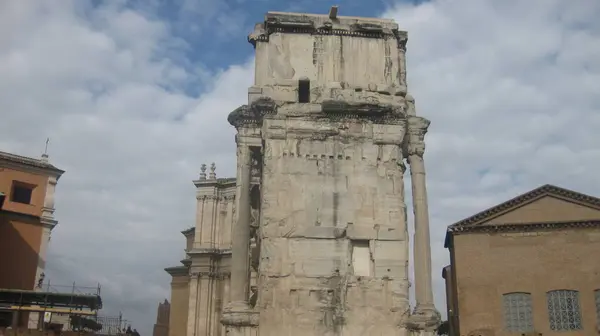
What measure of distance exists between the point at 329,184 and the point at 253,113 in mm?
2507

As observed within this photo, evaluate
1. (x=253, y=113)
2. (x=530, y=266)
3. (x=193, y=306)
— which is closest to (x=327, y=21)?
(x=253, y=113)

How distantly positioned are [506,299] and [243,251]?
60.0ft

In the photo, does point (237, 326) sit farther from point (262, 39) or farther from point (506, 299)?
point (506, 299)

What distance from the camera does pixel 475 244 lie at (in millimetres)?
30531

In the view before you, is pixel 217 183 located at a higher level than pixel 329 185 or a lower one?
higher

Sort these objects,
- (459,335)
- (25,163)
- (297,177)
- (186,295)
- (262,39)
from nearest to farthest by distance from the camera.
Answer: (297,177), (262,39), (459,335), (25,163), (186,295)

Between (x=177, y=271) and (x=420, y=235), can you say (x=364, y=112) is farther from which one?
(x=177, y=271)

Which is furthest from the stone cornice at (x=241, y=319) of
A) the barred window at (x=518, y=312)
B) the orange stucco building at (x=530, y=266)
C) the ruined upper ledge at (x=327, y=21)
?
the barred window at (x=518, y=312)

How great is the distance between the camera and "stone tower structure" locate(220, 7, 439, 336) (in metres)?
14.1

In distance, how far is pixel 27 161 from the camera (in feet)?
104

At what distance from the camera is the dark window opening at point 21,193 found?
31150 mm

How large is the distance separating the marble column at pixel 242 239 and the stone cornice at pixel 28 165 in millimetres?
19651

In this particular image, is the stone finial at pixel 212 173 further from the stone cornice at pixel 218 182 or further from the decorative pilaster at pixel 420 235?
the decorative pilaster at pixel 420 235

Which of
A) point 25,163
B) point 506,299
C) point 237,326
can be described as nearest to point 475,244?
point 506,299
